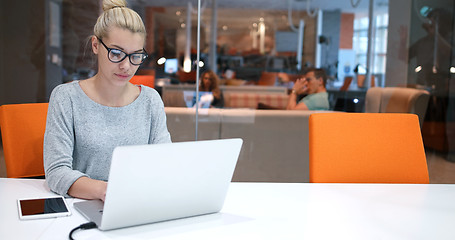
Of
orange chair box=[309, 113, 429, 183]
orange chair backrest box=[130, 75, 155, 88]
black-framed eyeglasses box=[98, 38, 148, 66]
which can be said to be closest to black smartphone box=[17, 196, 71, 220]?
black-framed eyeglasses box=[98, 38, 148, 66]

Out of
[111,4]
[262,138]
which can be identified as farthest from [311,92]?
[111,4]

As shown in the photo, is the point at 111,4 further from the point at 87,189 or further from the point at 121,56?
the point at 87,189

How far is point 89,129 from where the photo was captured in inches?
68.7

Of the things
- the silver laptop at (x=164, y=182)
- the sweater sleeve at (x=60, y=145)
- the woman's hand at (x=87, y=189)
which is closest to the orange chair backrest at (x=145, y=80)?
the sweater sleeve at (x=60, y=145)

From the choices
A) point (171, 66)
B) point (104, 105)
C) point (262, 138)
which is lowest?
point (262, 138)

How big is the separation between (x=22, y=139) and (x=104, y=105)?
0.44 m

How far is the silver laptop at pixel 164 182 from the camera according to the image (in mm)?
1088

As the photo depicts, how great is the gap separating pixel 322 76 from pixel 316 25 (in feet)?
1.60

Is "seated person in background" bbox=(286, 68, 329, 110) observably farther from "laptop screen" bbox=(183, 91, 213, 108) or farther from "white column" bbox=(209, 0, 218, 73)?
"white column" bbox=(209, 0, 218, 73)

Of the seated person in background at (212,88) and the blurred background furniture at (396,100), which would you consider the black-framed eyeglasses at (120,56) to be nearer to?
the seated person in background at (212,88)

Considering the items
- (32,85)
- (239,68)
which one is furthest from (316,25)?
(32,85)

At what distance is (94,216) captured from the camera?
4.06ft

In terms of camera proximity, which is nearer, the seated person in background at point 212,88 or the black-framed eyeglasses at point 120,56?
the black-framed eyeglasses at point 120,56

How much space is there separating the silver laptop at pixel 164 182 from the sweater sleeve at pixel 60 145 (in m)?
0.20
